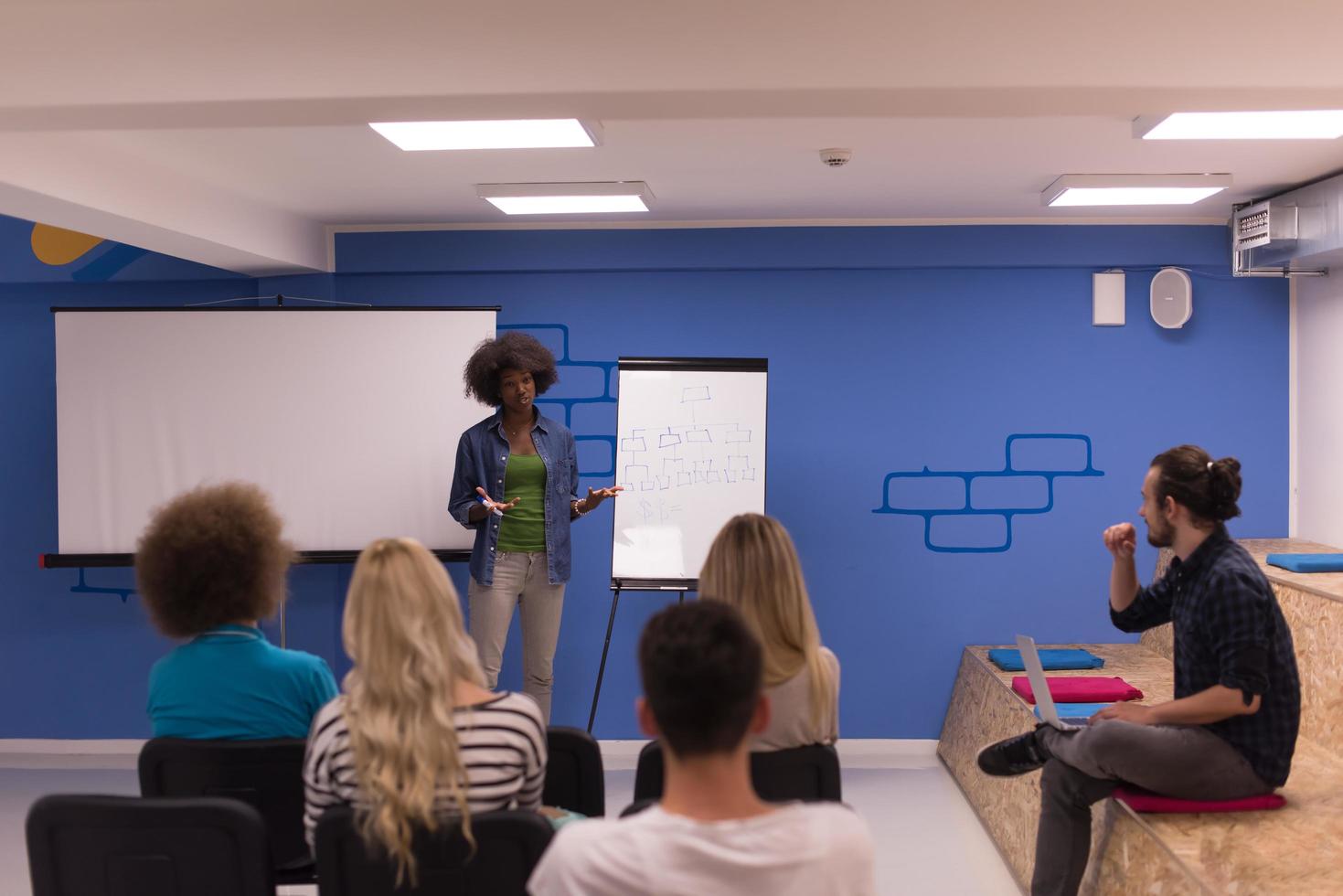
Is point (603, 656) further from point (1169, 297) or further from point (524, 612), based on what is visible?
point (1169, 297)

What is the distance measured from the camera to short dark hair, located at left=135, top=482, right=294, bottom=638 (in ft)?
6.57

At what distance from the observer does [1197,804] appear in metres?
2.59

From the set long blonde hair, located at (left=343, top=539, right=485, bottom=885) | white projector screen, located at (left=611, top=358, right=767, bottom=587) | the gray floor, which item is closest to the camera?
long blonde hair, located at (left=343, top=539, right=485, bottom=885)

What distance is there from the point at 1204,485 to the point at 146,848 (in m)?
2.45

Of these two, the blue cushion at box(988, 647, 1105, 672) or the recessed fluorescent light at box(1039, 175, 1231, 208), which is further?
the blue cushion at box(988, 647, 1105, 672)

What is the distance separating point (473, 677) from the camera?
1.76 meters

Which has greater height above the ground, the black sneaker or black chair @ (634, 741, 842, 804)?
black chair @ (634, 741, 842, 804)

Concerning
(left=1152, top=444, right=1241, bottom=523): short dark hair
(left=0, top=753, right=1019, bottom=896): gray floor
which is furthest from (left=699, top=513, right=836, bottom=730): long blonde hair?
(left=0, top=753, right=1019, bottom=896): gray floor

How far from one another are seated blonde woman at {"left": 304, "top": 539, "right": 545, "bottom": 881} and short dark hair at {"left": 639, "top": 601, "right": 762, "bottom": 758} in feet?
1.66

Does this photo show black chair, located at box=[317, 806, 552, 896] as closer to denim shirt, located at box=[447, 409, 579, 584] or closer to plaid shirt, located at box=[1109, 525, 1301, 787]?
plaid shirt, located at box=[1109, 525, 1301, 787]

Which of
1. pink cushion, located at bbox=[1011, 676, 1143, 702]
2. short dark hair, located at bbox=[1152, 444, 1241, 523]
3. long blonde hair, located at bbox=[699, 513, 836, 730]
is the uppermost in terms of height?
short dark hair, located at bbox=[1152, 444, 1241, 523]

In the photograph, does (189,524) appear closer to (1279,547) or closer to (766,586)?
(766,586)

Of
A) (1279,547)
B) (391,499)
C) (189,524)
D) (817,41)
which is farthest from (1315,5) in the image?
(391,499)

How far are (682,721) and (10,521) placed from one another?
4894 mm
